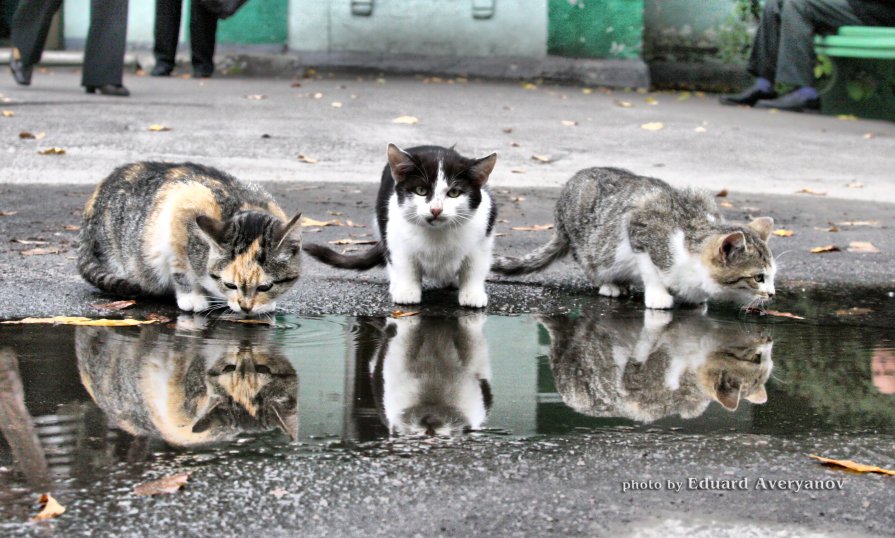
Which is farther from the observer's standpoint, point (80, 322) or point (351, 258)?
point (351, 258)

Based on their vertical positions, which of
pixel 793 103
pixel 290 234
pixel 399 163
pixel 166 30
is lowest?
pixel 290 234

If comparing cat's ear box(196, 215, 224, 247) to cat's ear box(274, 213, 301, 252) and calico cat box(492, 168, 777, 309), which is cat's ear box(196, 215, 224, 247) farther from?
calico cat box(492, 168, 777, 309)

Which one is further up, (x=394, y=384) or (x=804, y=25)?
(x=804, y=25)

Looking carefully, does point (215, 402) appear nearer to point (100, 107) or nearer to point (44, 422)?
point (44, 422)

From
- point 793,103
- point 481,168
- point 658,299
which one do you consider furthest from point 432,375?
point 793,103

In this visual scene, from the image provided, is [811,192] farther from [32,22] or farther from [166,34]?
[166,34]

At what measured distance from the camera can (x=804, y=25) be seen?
528 inches

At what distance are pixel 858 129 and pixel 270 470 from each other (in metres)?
10.7

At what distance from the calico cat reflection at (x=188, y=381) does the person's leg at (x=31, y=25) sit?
750 centimetres

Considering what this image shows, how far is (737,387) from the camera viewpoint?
4285 mm

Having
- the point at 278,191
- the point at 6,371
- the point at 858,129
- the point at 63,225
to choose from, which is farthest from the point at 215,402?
the point at 858,129

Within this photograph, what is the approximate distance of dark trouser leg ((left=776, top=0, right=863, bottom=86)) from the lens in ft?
43.7

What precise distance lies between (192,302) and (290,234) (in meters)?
0.54

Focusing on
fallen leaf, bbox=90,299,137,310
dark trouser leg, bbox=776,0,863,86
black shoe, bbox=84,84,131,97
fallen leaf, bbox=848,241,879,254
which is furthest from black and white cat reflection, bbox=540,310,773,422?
dark trouser leg, bbox=776,0,863,86
